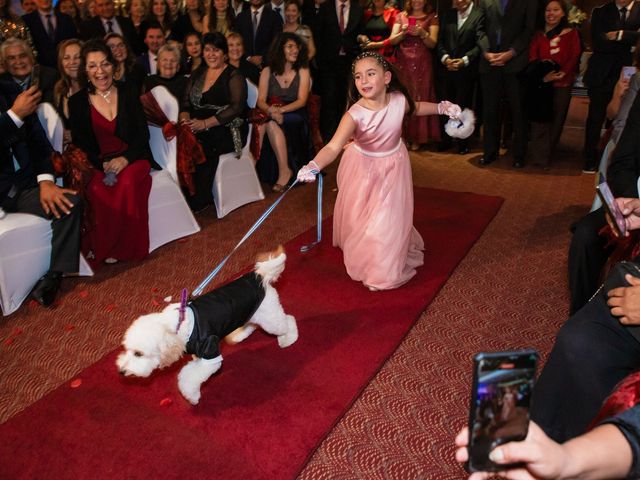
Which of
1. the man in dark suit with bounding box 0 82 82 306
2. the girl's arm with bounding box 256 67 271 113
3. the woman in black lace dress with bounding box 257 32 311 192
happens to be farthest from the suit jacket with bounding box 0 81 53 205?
the girl's arm with bounding box 256 67 271 113

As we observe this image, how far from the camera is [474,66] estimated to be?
6.39 metres

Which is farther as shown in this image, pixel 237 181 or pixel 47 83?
pixel 237 181

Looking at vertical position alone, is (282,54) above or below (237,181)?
above

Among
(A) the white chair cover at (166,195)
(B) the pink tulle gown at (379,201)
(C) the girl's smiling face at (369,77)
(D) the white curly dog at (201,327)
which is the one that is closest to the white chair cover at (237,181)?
(A) the white chair cover at (166,195)

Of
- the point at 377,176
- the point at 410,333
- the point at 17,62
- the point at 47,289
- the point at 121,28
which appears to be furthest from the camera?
the point at 121,28

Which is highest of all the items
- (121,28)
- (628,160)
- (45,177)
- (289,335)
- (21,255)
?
(121,28)

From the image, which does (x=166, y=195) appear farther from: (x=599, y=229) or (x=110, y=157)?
(x=599, y=229)

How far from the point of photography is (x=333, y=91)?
274 inches

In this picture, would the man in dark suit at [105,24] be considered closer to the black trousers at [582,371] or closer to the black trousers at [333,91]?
the black trousers at [333,91]

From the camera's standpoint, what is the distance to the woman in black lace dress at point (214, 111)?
4.82 metres

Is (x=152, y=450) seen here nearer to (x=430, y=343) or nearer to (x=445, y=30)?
(x=430, y=343)

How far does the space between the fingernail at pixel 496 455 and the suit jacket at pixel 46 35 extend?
6.54 metres

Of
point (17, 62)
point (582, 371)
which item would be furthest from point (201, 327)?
point (17, 62)

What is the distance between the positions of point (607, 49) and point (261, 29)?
391cm
